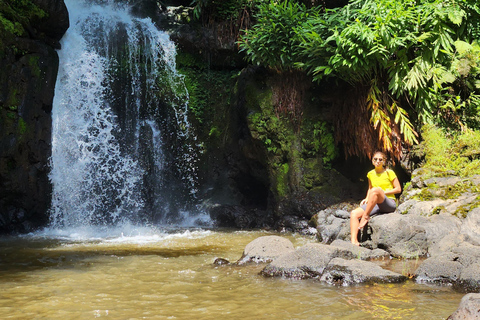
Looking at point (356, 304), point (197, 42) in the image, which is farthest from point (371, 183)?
point (197, 42)

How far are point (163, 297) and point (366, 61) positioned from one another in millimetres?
6617

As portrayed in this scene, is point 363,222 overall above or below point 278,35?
below

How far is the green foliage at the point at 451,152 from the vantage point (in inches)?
313

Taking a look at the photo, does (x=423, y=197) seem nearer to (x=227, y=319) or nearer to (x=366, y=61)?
(x=366, y=61)

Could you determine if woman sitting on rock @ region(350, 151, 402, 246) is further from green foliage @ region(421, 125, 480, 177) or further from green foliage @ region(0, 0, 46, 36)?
green foliage @ region(0, 0, 46, 36)

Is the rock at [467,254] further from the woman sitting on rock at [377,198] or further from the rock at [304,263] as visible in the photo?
the woman sitting on rock at [377,198]

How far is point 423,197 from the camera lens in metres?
7.73

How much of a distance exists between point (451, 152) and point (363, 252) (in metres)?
3.58

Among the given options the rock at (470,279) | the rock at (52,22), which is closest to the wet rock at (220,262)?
the rock at (470,279)

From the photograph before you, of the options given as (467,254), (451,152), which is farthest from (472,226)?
(451,152)

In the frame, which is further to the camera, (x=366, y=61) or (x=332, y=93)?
(x=332, y=93)

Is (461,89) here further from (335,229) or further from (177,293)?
(177,293)

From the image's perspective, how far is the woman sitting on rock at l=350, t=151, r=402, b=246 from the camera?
6.84 metres

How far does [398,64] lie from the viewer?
9.11m
